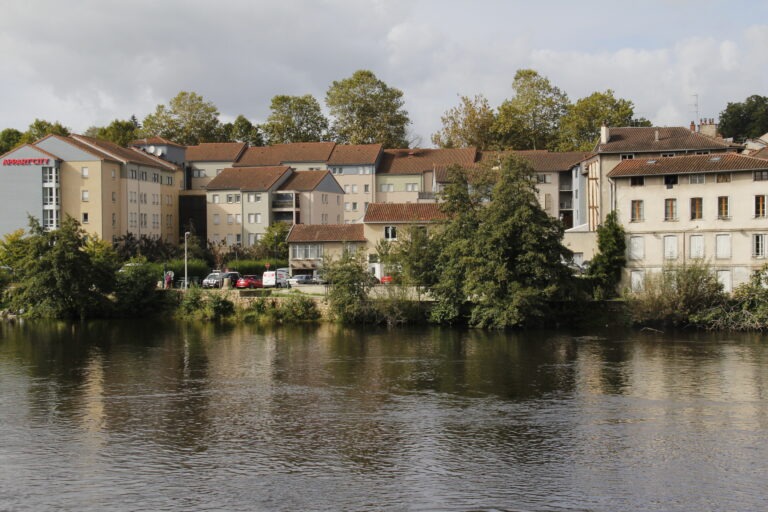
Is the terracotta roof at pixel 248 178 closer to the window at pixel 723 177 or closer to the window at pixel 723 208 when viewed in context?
the window at pixel 723 177

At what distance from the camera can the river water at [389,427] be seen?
22250mm

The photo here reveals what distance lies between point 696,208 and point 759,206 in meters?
3.88

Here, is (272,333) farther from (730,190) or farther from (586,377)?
(730,190)

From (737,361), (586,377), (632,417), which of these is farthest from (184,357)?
(737,361)

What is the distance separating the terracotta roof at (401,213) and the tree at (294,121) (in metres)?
48.3

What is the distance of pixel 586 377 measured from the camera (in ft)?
122

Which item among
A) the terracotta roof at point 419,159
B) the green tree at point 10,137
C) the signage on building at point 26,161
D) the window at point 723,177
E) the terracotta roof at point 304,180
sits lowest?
the window at point 723,177

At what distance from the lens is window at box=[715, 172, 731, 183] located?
55.6m

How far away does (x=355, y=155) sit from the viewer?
4028 inches

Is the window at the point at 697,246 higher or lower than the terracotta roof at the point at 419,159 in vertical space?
lower

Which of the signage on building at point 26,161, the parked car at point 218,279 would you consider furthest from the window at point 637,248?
the signage on building at point 26,161

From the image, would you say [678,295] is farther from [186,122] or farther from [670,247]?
[186,122]

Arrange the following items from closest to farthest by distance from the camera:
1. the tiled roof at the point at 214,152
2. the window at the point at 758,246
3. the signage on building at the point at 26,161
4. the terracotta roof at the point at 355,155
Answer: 1. the window at the point at 758,246
2. the signage on building at the point at 26,161
3. the terracotta roof at the point at 355,155
4. the tiled roof at the point at 214,152

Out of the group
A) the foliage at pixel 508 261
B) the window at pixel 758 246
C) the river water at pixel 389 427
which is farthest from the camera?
the window at pixel 758 246
